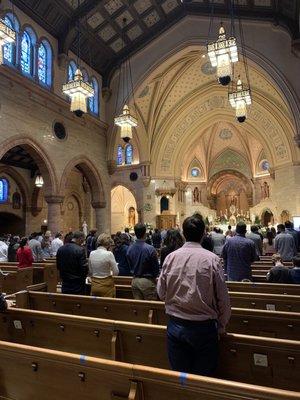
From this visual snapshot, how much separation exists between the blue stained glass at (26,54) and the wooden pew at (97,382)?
13.6 metres

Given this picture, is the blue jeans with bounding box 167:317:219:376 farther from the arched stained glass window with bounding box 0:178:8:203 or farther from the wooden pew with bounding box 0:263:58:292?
the arched stained glass window with bounding box 0:178:8:203

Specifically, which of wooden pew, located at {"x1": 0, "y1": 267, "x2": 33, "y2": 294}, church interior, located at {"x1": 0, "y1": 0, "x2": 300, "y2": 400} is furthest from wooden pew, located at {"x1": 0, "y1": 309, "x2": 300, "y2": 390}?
wooden pew, located at {"x1": 0, "y1": 267, "x2": 33, "y2": 294}

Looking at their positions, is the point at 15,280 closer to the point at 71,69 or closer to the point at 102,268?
the point at 102,268

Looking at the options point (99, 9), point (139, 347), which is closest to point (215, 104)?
point (99, 9)

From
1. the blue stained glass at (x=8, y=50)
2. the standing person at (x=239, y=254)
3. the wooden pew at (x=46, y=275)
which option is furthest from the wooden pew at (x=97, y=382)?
the blue stained glass at (x=8, y=50)

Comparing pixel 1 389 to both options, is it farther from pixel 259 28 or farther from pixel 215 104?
pixel 215 104

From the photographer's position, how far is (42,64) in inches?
594

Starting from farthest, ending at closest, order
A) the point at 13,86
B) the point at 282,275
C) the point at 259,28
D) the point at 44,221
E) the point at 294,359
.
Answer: the point at 44,221
the point at 259,28
the point at 13,86
the point at 282,275
the point at 294,359

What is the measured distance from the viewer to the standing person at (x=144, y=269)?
14.9ft

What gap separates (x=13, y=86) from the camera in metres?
13.1

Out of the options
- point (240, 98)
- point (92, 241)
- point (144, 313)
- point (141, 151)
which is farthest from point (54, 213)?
point (144, 313)

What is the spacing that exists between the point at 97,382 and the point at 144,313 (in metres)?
1.83

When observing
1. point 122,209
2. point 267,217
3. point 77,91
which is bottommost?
point 267,217

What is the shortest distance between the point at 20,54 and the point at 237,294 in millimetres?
12879
